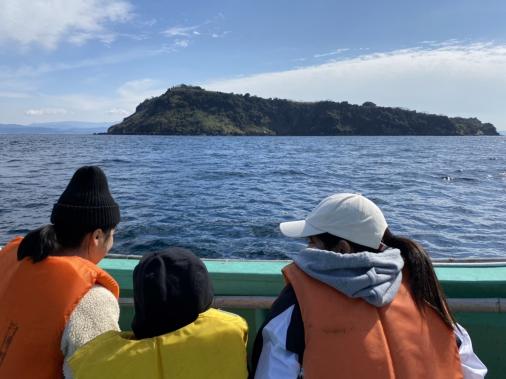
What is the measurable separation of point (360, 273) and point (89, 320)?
3.49 feet

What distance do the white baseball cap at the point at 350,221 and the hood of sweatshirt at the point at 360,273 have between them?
120 millimetres

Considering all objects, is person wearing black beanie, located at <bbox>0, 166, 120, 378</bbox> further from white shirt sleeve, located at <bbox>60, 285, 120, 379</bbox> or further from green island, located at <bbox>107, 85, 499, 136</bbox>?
green island, located at <bbox>107, 85, 499, 136</bbox>

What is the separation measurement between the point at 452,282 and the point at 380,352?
141 centimetres

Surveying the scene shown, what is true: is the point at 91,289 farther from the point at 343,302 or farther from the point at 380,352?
the point at 380,352

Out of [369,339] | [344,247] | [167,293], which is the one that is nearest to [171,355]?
[167,293]

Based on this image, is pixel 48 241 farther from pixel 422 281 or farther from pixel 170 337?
pixel 422 281

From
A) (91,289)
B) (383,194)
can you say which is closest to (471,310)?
(91,289)

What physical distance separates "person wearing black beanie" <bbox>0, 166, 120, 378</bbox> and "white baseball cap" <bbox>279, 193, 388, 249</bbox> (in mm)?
917

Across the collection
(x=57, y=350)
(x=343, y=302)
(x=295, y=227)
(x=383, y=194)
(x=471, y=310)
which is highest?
(x=295, y=227)

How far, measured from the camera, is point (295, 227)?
2264 mm

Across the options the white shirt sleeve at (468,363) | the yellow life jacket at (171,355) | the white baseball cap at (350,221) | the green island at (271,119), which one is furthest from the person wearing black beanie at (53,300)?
the green island at (271,119)

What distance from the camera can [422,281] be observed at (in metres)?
1.91

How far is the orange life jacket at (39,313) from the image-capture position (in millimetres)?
1793

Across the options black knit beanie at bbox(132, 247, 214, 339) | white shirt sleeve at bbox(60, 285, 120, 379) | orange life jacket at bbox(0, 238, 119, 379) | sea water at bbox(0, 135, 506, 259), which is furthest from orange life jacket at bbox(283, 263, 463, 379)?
sea water at bbox(0, 135, 506, 259)
